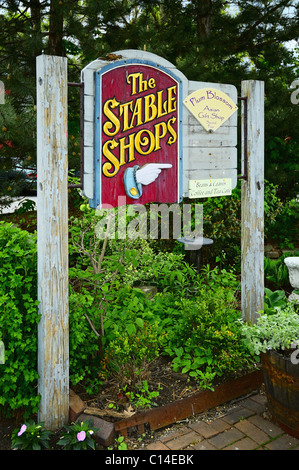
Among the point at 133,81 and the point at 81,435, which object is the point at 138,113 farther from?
the point at 81,435

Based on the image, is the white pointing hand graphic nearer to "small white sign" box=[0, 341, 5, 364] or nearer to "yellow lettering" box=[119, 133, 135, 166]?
"yellow lettering" box=[119, 133, 135, 166]

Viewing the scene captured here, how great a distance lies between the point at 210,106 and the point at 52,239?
165 cm

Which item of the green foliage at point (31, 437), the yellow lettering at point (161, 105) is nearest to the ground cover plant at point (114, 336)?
the green foliage at point (31, 437)

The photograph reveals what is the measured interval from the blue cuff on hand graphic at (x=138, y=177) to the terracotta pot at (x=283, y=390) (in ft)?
4.64

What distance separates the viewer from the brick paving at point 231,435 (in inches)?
113

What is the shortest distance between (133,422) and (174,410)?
32cm

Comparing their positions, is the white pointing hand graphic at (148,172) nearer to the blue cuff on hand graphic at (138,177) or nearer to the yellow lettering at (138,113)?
the blue cuff on hand graphic at (138,177)

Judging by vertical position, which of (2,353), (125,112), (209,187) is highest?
(125,112)

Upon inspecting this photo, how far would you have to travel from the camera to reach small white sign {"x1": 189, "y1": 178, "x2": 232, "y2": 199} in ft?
11.8

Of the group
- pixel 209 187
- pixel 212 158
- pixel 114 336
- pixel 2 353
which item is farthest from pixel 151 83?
pixel 2 353

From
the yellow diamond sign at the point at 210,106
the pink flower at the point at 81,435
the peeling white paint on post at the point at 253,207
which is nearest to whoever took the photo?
the pink flower at the point at 81,435

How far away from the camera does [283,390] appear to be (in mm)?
3008

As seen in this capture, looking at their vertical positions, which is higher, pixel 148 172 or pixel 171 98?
pixel 171 98

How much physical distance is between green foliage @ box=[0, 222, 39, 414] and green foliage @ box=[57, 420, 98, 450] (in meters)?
0.30
